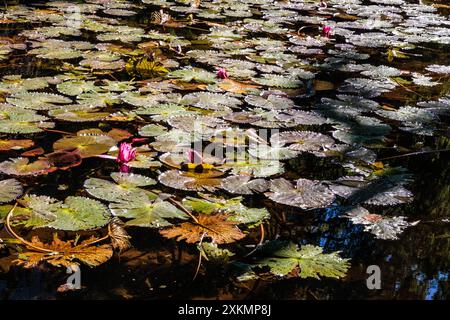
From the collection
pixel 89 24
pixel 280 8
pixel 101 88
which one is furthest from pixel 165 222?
pixel 280 8

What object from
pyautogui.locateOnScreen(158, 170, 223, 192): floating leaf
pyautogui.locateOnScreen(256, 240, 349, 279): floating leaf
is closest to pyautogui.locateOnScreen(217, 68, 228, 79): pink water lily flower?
pyautogui.locateOnScreen(158, 170, 223, 192): floating leaf

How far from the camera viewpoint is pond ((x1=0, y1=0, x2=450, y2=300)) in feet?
3.56

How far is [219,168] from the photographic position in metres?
1.55

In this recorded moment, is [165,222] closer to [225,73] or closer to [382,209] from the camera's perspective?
[382,209]

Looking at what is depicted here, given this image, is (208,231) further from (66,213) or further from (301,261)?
(66,213)

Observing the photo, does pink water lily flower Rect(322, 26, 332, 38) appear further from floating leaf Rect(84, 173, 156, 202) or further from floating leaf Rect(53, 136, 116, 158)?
floating leaf Rect(84, 173, 156, 202)

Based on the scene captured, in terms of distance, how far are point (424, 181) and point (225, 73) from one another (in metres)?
1.11

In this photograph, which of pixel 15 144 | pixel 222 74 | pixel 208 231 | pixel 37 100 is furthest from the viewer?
pixel 222 74

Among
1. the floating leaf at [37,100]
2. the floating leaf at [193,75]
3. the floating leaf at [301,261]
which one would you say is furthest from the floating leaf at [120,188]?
the floating leaf at [193,75]

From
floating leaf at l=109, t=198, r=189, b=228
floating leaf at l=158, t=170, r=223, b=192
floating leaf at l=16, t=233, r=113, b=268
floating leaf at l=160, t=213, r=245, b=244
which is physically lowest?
floating leaf at l=16, t=233, r=113, b=268

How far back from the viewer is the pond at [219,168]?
109cm

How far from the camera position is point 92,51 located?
2.69 metres

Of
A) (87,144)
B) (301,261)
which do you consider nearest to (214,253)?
(301,261)

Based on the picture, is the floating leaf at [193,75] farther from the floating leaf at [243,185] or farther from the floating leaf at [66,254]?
the floating leaf at [66,254]
